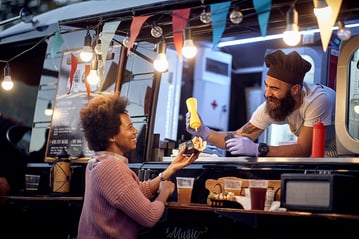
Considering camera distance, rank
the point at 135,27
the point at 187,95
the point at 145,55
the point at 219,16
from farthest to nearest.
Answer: the point at 187,95 < the point at 145,55 < the point at 135,27 < the point at 219,16

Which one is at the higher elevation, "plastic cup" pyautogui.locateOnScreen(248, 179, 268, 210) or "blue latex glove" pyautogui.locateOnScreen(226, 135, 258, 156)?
"blue latex glove" pyautogui.locateOnScreen(226, 135, 258, 156)

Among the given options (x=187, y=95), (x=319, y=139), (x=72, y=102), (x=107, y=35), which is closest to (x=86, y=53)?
(x=107, y=35)

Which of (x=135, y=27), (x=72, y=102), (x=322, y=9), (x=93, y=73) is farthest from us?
(x=72, y=102)

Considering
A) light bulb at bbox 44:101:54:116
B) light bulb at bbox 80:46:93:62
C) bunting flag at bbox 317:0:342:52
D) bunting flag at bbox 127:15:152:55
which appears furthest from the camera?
light bulb at bbox 44:101:54:116

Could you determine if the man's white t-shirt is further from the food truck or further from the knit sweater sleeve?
the knit sweater sleeve

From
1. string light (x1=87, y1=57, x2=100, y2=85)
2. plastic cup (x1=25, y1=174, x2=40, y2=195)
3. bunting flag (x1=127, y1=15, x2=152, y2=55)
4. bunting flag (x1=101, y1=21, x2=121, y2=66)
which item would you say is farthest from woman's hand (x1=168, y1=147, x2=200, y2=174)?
plastic cup (x1=25, y1=174, x2=40, y2=195)

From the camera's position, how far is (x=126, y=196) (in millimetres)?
4312

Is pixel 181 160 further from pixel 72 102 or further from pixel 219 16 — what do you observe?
pixel 72 102

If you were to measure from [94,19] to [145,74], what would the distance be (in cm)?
81

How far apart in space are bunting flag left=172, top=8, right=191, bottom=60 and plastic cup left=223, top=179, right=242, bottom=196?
1206 mm

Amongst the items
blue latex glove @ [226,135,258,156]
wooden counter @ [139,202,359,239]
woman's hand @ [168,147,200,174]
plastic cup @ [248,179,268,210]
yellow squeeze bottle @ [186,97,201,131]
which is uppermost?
yellow squeeze bottle @ [186,97,201,131]

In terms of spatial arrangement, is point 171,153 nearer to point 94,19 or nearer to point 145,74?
point 145,74

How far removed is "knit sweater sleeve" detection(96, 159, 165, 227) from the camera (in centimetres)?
431

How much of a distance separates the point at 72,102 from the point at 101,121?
7.71 ft
